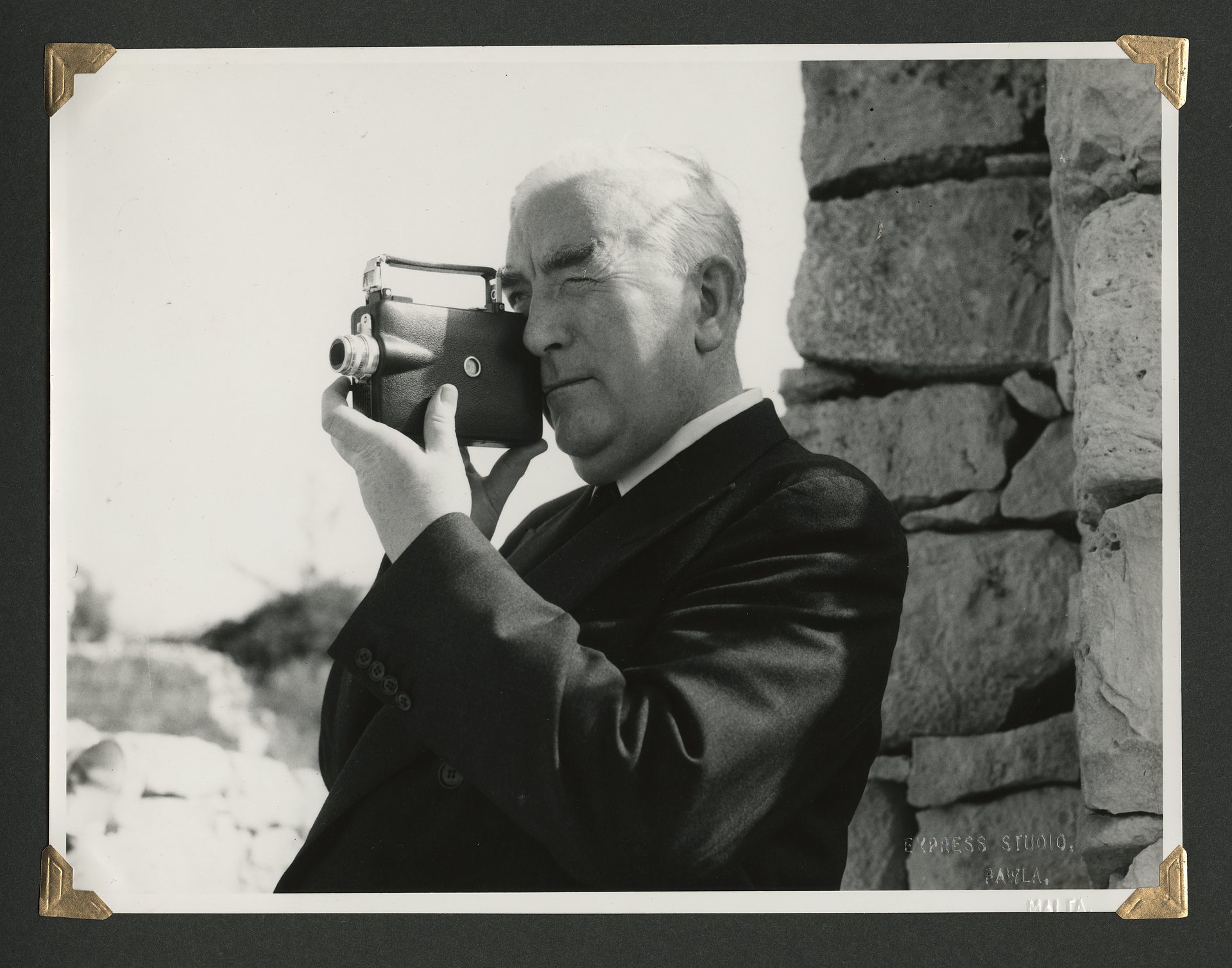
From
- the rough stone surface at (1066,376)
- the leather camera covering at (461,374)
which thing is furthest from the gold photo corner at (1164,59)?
the leather camera covering at (461,374)

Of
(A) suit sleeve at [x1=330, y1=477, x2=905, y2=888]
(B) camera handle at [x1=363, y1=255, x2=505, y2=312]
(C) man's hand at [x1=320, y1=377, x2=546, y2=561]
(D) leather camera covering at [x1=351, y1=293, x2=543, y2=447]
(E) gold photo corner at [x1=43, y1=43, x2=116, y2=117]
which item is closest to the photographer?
(A) suit sleeve at [x1=330, y1=477, x2=905, y2=888]

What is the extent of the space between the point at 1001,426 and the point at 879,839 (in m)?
0.70

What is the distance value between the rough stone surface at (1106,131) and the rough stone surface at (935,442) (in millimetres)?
206

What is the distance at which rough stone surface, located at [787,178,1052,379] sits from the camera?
6.49 feet

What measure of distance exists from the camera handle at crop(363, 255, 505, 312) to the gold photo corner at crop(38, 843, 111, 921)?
1.01m

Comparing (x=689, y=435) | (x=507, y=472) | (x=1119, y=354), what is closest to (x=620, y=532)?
(x=689, y=435)

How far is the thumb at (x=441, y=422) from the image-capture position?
1719 mm

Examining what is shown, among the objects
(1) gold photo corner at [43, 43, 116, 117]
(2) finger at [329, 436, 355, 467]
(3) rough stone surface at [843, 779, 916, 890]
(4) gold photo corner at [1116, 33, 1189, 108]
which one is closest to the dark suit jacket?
(3) rough stone surface at [843, 779, 916, 890]

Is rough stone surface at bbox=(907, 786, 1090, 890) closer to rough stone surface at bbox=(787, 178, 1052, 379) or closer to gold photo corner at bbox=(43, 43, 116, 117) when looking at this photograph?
rough stone surface at bbox=(787, 178, 1052, 379)

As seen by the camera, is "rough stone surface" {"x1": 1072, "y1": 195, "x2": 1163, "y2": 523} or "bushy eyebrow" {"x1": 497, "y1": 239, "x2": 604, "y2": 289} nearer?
"bushy eyebrow" {"x1": 497, "y1": 239, "x2": 604, "y2": 289}

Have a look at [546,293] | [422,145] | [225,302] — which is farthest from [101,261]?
[546,293]

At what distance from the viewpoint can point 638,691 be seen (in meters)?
1.56

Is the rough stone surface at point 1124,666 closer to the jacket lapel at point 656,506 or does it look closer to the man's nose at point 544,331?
the jacket lapel at point 656,506

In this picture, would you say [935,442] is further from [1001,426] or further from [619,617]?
[619,617]
